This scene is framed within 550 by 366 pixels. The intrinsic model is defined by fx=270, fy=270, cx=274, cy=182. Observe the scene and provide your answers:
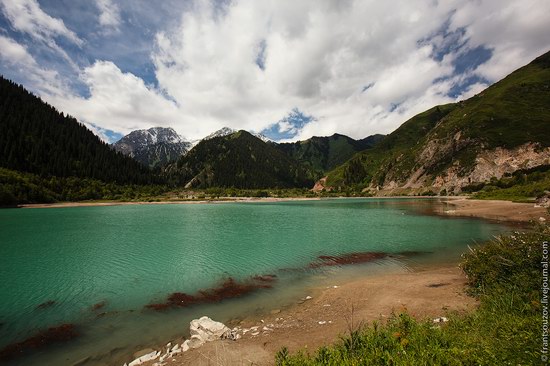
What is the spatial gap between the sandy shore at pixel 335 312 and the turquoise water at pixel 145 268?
10.9ft

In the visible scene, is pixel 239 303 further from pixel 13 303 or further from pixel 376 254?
pixel 376 254

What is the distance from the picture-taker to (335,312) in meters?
18.4

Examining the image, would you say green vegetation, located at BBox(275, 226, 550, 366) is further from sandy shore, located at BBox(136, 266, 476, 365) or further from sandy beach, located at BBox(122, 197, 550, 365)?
sandy beach, located at BBox(122, 197, 550, 365)

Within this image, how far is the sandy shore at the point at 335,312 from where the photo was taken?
12914mm

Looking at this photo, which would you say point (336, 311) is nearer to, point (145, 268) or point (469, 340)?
point (469, 340)

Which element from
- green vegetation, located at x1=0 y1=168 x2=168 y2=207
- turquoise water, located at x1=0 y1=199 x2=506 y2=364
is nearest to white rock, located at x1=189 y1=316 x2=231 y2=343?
turquoise water, located at x1=0 y1=199 x2=506 y2=364

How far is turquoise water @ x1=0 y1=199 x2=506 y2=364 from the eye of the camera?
1797 centimetres

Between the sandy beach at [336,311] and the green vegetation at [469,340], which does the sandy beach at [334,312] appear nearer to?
the sandy beach at [336,311]

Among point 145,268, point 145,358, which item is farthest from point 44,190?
point 145,358

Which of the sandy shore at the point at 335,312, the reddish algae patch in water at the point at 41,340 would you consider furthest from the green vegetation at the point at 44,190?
the sandy shore at the point at 335,312

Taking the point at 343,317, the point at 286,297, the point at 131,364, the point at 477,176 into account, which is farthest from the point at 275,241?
the point at 477,176

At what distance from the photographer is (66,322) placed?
19031mm

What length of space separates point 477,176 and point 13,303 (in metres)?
237

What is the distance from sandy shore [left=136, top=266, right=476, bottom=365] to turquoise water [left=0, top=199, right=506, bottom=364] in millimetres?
3313
